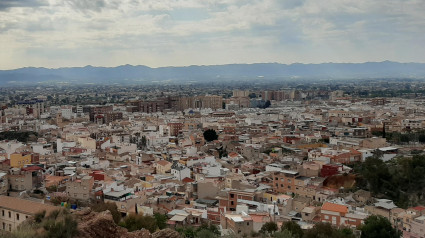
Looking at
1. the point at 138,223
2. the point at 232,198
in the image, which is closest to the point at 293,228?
the point at 232,198

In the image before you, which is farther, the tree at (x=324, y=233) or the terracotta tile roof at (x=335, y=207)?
the terracotta tile roof at (x=335, y=207)

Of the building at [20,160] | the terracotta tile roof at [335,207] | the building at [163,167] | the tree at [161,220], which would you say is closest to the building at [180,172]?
the building at [163,167]

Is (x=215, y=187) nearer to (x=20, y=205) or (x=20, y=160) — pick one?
(x=20, y=205)

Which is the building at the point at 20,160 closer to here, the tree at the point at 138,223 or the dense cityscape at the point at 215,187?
the dense cityscape at the point at 215,187

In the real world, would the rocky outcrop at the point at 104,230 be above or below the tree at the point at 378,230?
above

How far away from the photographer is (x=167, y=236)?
9648mm

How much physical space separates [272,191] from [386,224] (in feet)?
24.2

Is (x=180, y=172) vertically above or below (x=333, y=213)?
below

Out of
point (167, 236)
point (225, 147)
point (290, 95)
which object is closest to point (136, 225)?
point (167, 236)

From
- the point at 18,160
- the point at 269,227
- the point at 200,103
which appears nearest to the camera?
the point at 269,227

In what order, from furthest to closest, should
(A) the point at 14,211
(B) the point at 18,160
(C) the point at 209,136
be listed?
(C) the point at 209,136, (B) the point at 18,160, (A) the point at 14,211

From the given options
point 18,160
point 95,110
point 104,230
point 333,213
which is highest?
point 104,230

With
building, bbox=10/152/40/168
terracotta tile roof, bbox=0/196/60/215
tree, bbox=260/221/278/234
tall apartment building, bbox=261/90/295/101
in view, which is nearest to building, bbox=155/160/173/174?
building, bbox=10/152/40/168

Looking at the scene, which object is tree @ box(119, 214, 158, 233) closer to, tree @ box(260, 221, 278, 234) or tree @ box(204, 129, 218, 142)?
tree @ box(260, 221, 278, 234)
